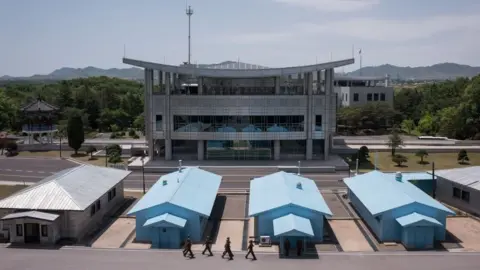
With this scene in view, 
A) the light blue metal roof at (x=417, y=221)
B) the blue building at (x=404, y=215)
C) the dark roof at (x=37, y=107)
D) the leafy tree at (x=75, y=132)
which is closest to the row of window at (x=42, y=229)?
the blue building at (x=404, y=215)

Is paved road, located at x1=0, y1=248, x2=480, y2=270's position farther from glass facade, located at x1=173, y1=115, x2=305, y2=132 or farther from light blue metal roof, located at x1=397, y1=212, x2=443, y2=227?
glass facade, located at x1=173, y1=115, x2=305, y2=132

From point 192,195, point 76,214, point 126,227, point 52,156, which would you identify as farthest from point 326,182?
point 52,156

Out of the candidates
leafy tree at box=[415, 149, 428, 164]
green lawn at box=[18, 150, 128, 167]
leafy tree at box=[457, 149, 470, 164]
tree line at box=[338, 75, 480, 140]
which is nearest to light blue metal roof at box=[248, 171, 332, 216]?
leafy tree at box=[415, 149, 428, 164]

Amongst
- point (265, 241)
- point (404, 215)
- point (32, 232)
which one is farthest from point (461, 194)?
point (32, 232)

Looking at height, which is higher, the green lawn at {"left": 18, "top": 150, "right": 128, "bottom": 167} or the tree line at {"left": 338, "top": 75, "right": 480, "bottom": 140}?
the tree line at {"left": 338, "top": 75, "right": 480, "bottom": 140}

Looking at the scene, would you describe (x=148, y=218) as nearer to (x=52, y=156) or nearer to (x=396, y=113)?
(x=52, y=156)

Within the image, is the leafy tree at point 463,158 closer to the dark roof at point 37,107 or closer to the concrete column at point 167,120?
the concrete column at point 167,120
